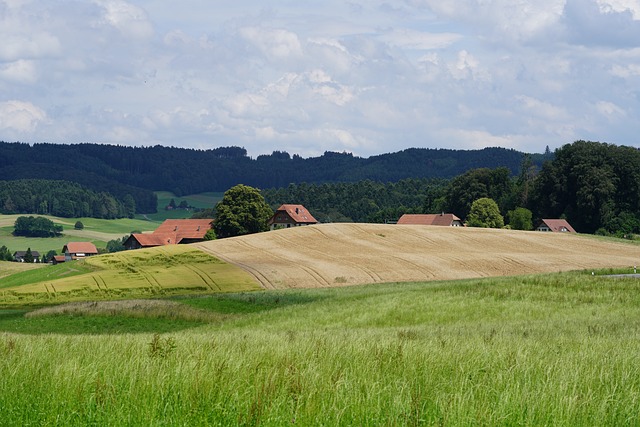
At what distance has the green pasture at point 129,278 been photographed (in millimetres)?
62281

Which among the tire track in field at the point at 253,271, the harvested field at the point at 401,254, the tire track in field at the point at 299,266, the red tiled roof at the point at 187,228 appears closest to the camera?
the tire track in field at the point at 253,271

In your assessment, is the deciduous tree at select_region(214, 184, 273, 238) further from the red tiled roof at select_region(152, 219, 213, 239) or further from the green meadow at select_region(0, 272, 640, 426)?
the green meadow at select_region(0, 272, 640, 426)

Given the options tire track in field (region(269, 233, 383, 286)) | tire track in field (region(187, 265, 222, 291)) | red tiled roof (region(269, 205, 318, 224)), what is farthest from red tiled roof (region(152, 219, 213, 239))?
tire track in field (region(187, 265, 222, 291))

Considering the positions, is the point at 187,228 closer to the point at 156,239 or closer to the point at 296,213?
the point at 156,239

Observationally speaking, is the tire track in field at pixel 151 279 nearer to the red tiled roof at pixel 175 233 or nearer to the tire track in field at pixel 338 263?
the tire track in field at pixel 338 263

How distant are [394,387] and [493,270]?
63038mm

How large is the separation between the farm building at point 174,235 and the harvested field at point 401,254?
59770 millimetres

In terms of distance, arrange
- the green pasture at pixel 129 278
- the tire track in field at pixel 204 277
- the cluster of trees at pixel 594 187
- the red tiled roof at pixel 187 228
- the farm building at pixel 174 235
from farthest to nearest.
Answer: the red tiled roof at pixel 187 228, the farm building at pixel 174 235, the cluster of trees at pixel 594 187, the tire track in field at pixel 204 277, the green pasture at pixel 129 278

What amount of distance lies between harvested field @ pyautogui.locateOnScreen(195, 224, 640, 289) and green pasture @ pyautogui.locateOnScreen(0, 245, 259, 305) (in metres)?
2.34

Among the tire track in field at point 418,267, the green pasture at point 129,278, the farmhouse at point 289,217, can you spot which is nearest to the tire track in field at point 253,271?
the green pasture at point 129,278

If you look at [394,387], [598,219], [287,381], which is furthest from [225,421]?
[598,219]

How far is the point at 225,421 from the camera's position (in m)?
9.73

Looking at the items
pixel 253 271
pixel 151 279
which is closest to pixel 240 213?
pixel 253 271

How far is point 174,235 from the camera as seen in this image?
5979 inches
